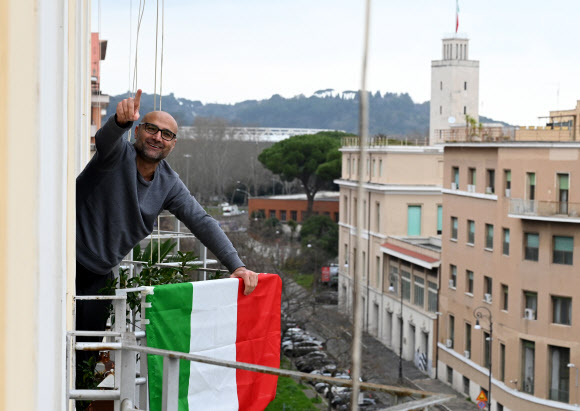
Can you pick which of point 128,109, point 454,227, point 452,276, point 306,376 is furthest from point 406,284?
point 306,376

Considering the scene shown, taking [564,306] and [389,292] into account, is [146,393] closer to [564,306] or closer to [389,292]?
[564,306]

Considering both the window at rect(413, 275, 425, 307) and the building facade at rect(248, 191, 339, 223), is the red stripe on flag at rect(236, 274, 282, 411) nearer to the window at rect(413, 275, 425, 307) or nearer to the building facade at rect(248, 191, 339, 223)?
the window at rect(413, 275, 425, 307)

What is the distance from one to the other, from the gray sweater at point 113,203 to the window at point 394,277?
140ft

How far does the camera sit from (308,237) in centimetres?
6197

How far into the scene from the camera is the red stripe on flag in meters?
4.89

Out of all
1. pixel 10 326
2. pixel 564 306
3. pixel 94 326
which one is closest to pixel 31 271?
pixel 10 326

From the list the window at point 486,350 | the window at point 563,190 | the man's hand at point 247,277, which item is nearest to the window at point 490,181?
the window at point 563,190

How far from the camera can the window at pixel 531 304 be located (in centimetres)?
3175

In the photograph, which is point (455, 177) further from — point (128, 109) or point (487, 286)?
point (128, 109)

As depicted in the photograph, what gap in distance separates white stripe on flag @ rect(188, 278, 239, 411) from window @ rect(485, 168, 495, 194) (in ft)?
102

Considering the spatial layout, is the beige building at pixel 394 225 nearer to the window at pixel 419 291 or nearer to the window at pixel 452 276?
the window at pixel 419 291

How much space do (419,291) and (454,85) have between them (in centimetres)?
3902

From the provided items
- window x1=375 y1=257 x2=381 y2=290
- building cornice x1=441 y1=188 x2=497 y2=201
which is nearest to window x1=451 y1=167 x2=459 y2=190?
building cornice x1=441 y1=188 x2=497 y2=201

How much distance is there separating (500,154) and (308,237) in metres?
28.8
